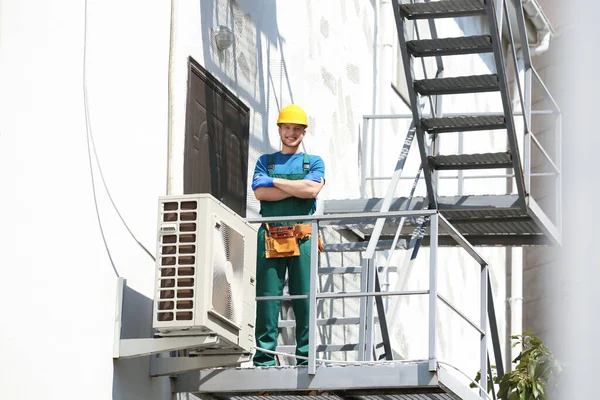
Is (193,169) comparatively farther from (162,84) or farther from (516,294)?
(516,294)

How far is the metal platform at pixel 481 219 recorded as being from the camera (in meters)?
11.2

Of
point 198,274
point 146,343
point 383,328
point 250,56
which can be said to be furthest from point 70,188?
point 250,56

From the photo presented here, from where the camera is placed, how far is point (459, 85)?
33.7 feet

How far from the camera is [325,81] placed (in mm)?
12703

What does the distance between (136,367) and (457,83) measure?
14.5 feet

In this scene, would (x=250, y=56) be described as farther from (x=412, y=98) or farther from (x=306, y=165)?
(x=306, y=165)

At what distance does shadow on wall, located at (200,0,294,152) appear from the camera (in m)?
9.70

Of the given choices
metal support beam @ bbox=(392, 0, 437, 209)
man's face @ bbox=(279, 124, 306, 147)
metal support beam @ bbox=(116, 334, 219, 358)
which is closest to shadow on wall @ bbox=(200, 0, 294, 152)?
man's face @ bbox=(279, 124, 306, 147)

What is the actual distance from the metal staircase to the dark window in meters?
1.11

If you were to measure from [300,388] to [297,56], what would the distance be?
5359 mm

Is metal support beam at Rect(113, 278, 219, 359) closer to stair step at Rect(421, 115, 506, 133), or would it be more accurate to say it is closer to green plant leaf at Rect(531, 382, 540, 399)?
green plant leaf at Rect(531, 382, 540, 399)

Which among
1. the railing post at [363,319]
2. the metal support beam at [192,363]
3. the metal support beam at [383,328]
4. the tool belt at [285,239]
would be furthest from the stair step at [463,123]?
the metal support beam at [192,363]

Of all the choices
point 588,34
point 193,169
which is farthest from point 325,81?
point 588,34

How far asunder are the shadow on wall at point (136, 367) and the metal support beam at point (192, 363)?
11 cm
